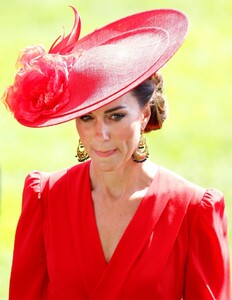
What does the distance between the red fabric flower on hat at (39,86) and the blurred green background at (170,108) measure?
3043 mm

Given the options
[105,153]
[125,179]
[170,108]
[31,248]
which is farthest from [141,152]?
[170,108]

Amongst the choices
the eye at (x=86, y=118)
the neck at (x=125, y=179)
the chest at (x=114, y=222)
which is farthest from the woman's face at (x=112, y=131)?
the chest at (x=114, y=222)

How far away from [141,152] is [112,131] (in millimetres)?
311

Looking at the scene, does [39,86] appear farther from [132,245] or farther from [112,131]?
[132,245]

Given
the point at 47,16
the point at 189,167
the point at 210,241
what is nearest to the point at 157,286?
the point at 210,241

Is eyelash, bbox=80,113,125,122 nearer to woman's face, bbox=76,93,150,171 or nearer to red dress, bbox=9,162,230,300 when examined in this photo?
woman's face, bbox=76,93,150,171

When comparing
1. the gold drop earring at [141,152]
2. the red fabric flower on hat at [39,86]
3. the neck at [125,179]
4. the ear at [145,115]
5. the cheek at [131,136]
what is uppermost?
the red fabric flower on hat at [39,86]

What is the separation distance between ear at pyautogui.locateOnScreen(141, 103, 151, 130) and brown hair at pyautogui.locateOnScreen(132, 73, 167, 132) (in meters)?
0.02

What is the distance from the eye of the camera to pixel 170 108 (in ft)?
38.2

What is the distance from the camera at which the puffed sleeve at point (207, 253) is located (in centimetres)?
584

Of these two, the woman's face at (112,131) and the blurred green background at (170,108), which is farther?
the blurred green background at (170,108)

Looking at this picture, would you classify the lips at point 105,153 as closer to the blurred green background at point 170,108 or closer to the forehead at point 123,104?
the forehead at point 123,104

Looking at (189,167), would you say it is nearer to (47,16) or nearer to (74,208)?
(47,16)

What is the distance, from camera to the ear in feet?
19.0
